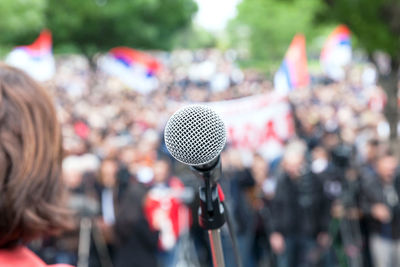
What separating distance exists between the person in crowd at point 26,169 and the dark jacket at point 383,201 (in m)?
5.30

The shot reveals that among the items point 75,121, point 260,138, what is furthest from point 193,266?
point 75,121

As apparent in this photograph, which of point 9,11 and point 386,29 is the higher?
point 9,11

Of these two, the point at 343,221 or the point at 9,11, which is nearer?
the point at 343,221

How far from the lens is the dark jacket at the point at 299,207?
21.2 feet

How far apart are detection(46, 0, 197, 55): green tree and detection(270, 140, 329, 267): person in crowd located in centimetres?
2250

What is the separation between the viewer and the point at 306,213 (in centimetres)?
648

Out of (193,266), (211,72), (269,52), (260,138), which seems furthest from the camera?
(269,52)

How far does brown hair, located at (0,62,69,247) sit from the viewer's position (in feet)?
4.14

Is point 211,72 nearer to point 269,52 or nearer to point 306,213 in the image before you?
point 269,52

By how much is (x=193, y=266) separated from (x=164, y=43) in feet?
87.0

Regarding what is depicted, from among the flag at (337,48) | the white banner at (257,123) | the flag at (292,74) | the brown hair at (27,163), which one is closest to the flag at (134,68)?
the white banner at (257,123)

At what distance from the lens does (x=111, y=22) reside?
92.9 feet

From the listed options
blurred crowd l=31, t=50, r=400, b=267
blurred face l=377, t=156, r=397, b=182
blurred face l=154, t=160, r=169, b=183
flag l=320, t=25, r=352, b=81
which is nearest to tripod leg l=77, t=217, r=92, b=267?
blurred crowd l=31, t=50, r=400, b=267

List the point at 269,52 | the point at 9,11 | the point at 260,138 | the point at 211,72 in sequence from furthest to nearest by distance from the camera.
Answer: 1. the point at 269,52
2. the point at 211,72
3. the point at 9,11
4. the point at 260,138
